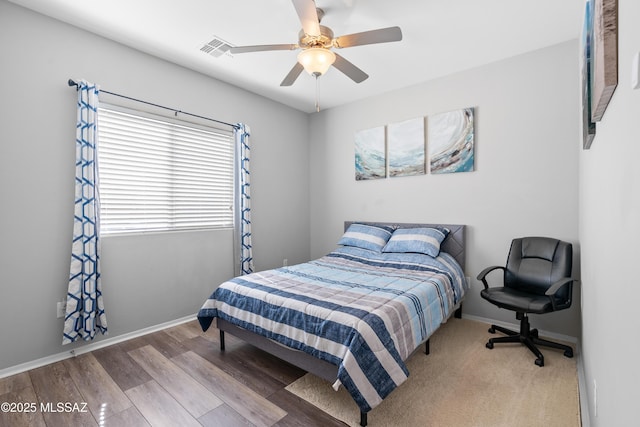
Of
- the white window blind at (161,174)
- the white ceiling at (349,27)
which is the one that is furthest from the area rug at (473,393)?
the white ceiling at (349,27)

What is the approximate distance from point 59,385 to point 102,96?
2.41 m

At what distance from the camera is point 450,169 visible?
139 inches

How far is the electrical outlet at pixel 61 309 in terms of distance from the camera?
2.52 meters

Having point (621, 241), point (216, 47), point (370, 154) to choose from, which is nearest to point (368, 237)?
point (370, 154)

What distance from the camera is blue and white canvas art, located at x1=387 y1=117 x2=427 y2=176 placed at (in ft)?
12.2

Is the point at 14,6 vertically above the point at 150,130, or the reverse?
the point at 14,6

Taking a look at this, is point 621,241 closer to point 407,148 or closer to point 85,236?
point 407,148

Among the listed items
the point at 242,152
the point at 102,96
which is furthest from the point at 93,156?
the point at 242,152

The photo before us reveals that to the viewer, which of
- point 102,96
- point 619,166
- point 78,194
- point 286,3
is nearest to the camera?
point 619,166

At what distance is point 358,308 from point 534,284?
1.93 metres

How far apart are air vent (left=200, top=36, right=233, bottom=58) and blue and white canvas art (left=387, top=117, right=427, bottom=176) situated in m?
2.20

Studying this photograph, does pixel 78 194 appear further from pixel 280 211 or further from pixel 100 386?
pixel 280 211

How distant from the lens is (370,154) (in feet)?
13.6

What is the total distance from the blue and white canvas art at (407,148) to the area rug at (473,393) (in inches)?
84.2
